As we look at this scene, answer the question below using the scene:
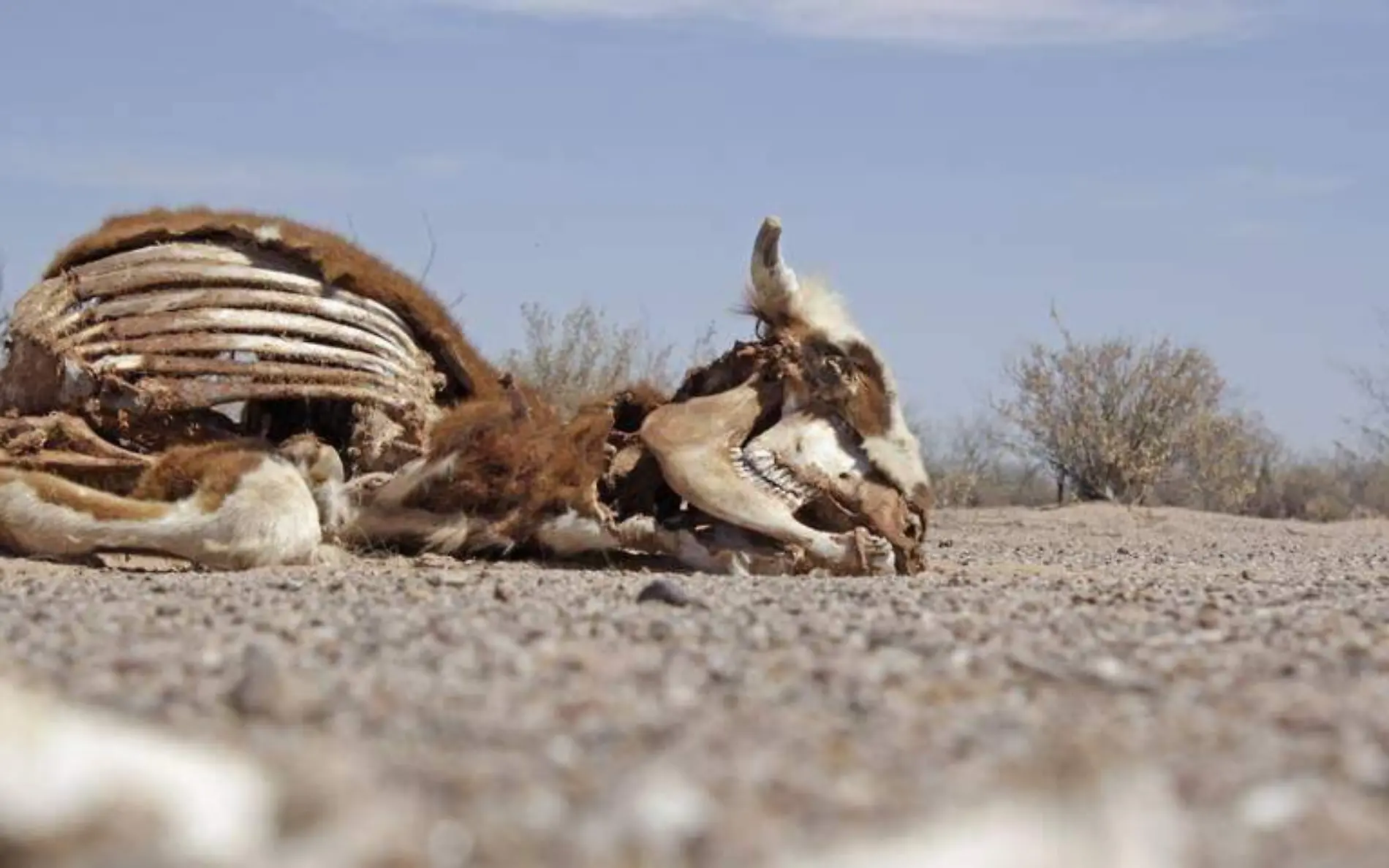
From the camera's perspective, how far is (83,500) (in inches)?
330

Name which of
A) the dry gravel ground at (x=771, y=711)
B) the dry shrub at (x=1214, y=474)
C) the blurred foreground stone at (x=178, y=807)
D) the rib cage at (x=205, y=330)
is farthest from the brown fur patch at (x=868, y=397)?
the dry shrub at (x=1214, y=474)

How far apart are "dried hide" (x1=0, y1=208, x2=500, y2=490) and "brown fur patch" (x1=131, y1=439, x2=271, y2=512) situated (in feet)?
0.40

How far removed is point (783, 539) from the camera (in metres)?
8.86

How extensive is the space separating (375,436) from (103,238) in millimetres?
1531

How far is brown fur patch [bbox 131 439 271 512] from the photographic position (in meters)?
8.38

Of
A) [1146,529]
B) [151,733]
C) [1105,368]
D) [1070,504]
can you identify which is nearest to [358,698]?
[151,733]

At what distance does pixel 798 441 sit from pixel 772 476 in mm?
273

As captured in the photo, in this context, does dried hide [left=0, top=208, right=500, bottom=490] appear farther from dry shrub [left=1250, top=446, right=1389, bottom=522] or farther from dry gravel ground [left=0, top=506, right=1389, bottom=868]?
dry shrub [left=1250, top=446, right=1389, bottom=522]

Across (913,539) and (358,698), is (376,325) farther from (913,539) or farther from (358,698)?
(358,698)

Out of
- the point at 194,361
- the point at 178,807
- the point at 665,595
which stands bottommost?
the point at 178,807

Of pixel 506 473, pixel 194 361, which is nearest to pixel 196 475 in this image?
pixel 194 361

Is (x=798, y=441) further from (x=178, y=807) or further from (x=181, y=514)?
(x=178, y=807)

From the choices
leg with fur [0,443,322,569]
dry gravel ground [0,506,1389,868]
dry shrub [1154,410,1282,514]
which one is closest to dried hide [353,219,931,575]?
leg with fur [0,443,322,569]

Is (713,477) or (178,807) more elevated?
(713,477)
